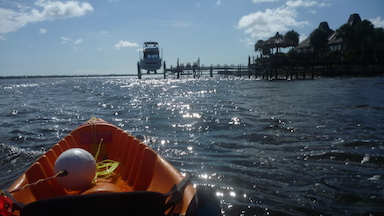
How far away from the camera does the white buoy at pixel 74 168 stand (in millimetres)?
3273

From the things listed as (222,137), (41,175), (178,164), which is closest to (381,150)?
(222,137)

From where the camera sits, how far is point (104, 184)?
3.79 m

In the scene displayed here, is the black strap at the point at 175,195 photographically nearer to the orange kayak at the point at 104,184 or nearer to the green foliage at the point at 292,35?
the orange kayak at the point at 104,184

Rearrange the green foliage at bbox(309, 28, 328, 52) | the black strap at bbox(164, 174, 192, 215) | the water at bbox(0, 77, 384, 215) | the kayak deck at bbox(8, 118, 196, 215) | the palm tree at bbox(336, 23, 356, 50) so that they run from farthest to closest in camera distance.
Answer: the green foliage at bbox(309, 28, 328, 52) < the palm tree at bbox(336, 23, 356, 50) < the water at bbox(0, 77, 384, 215) < the kayak deck at bbox(8, 118, 196, 215) < the black strap at bbox(164, 174, 192, 215)

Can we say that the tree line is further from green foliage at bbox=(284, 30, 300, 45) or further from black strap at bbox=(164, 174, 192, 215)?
black strap at bbox=(164, 174, 192, 215)

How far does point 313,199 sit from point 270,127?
458cm

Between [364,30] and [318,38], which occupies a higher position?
[364,30]

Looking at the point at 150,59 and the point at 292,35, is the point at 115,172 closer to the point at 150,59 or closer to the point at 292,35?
the point at 150,59

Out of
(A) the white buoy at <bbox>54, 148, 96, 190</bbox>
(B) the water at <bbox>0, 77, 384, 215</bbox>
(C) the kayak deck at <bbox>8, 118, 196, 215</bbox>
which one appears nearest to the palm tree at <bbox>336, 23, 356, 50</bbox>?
(B) the water at <bbox>0, 77, 384, 215</bbox>

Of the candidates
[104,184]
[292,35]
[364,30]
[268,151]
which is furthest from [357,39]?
[104,184]

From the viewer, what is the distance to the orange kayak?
2.35m

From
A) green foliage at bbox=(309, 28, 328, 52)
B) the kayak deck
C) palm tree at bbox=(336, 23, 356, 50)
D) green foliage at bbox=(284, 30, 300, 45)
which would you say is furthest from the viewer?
green foliage at bbox=(284, 30, 300, 45)

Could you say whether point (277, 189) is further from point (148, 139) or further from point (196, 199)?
point (148, 139)

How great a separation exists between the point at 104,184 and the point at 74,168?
62 cm
